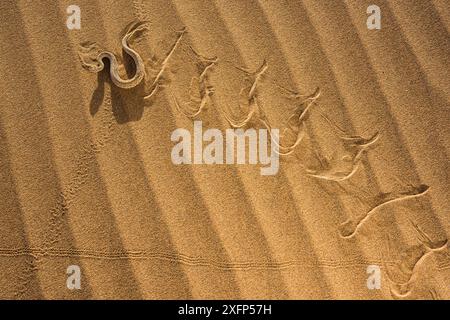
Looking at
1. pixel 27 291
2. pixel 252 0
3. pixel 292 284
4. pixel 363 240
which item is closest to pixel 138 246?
pixel 27 291

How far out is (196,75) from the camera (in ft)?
8.75

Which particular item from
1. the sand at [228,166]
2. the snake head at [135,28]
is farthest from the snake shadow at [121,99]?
the snake head at [135,28]

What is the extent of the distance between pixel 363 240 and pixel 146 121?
3.83 ft

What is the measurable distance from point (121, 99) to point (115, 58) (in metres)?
0.20

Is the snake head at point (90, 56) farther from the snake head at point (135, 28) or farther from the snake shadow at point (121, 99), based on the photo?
the snake head at point (135, 28)

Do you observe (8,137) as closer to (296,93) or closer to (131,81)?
(131,81)

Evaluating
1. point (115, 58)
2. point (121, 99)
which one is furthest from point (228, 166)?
point (115, 58)

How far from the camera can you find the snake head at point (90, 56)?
264 cm

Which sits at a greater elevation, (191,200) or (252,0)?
(252,0)

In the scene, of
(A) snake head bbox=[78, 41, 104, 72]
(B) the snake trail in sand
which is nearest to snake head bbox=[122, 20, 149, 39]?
(B) the snake trail in sand

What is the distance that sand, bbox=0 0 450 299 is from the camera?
98.2 inches

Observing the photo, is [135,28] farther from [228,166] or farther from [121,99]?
[228,166]

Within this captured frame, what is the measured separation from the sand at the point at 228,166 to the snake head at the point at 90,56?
0.09 feet

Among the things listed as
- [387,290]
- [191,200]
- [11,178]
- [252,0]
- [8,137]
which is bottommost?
[387,290]
